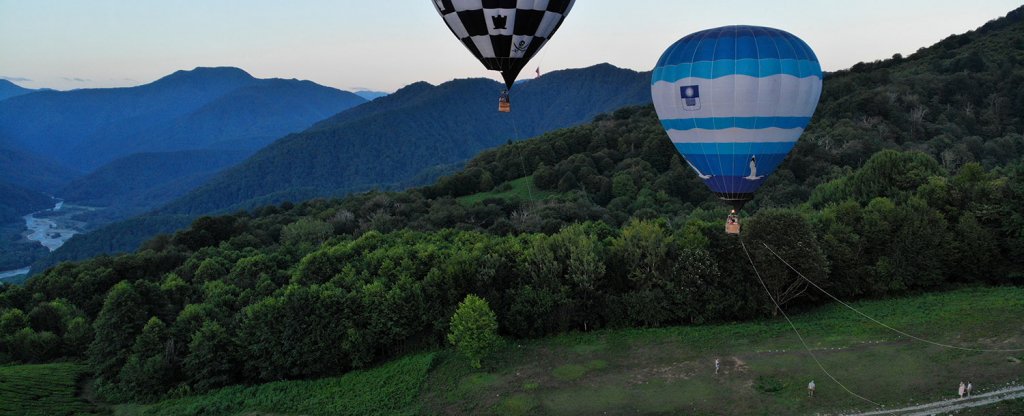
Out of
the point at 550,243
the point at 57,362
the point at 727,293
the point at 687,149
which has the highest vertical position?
the point at 687,149

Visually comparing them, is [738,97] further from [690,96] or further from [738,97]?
[690,96]

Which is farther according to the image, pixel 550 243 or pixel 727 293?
pixel 550 243

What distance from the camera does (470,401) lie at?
26375 millimetres

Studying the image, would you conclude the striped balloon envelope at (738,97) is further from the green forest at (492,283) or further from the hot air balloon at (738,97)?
the green forest at (492,283)

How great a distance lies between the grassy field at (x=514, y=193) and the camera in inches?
2916

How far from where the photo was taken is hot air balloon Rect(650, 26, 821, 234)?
69.7ft

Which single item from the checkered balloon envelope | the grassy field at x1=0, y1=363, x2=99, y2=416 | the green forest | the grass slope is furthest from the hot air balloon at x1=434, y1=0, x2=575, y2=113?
the grassy field at x1=0, y1=363, x2=99, y2=416

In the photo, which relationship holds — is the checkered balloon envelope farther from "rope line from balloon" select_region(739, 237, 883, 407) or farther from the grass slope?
"rope line from balloon" select_region(739, 237, 883, 407)

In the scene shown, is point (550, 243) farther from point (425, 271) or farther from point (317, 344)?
point (317, 344)

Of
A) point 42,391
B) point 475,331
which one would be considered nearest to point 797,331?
point 475,331

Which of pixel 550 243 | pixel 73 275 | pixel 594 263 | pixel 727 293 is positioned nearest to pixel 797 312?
pixel 727 293

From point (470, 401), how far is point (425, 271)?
11.3 m

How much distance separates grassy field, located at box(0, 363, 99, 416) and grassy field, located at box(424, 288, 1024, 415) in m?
16.9

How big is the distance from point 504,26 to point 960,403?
21.0 metres
